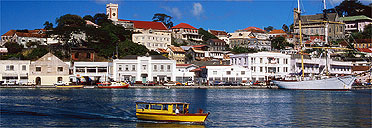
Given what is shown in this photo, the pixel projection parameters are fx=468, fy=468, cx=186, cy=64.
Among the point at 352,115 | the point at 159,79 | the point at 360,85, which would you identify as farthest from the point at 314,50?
the point at 352,115

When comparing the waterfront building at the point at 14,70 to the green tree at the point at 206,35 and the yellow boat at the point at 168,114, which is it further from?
the green tree at the point at 206,35

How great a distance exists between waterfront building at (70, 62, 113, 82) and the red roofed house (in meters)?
64.2

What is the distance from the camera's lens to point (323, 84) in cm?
8425

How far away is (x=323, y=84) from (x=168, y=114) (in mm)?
55804

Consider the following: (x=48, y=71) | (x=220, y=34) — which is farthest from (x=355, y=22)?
(x=48, y=71)

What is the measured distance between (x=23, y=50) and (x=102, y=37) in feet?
60.7

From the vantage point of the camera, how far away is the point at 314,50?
140875 millimetres

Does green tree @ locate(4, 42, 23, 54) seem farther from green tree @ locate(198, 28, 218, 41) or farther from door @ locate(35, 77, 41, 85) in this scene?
green tree @ locate(198, 28, 218, 41)

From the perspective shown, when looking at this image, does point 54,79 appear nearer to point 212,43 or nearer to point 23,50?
point 23,50

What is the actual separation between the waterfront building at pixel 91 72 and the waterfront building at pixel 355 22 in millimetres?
110585

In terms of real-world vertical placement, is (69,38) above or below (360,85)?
above

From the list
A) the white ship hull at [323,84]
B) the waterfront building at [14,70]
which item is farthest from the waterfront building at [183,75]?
the waterfront building at [14,70]

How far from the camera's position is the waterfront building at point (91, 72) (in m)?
90.6

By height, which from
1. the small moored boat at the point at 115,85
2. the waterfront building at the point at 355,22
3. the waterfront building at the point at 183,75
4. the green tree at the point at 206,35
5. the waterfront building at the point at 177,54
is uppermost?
the waterfront building at the point at 355,22
